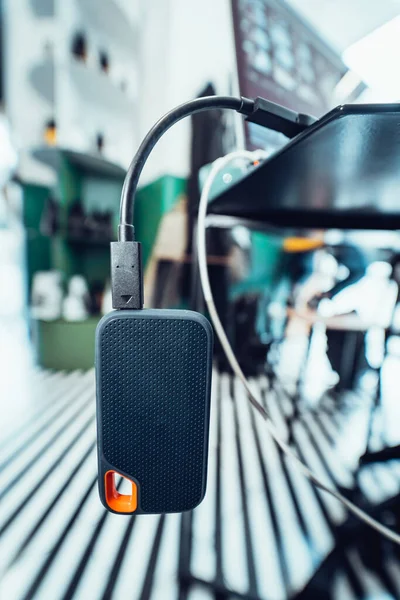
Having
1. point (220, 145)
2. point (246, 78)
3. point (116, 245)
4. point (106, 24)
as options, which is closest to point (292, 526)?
point (116, 245)

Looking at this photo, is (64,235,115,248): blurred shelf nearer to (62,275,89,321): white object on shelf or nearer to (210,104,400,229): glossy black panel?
(62,275,89,321): white object on shelf

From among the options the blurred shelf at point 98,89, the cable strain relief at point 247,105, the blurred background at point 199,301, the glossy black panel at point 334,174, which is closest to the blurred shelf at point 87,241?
the blurred background at point 199,301

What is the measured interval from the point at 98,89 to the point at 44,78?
1.02ft

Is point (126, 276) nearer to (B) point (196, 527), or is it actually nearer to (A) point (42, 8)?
(B) point (196, 527)

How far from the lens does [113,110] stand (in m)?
1.79

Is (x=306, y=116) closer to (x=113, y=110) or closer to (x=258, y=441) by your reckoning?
(x=258, y=441)

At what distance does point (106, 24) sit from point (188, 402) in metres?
2.28

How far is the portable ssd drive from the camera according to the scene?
0.22 metres

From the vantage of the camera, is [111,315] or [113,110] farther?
[113,110]

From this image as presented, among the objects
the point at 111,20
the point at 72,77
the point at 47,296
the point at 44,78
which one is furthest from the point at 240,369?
the point at 111,20

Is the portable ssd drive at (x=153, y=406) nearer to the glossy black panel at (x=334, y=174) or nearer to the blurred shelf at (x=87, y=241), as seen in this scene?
the glossy black panel at (x=334, y=174)

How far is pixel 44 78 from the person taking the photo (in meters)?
1.65

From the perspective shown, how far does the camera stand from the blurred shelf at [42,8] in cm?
174

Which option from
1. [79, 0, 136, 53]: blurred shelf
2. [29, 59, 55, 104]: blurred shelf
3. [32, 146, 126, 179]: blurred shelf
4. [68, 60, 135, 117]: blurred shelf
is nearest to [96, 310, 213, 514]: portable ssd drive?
[32, 146, 126, 179]: blurred shelf
